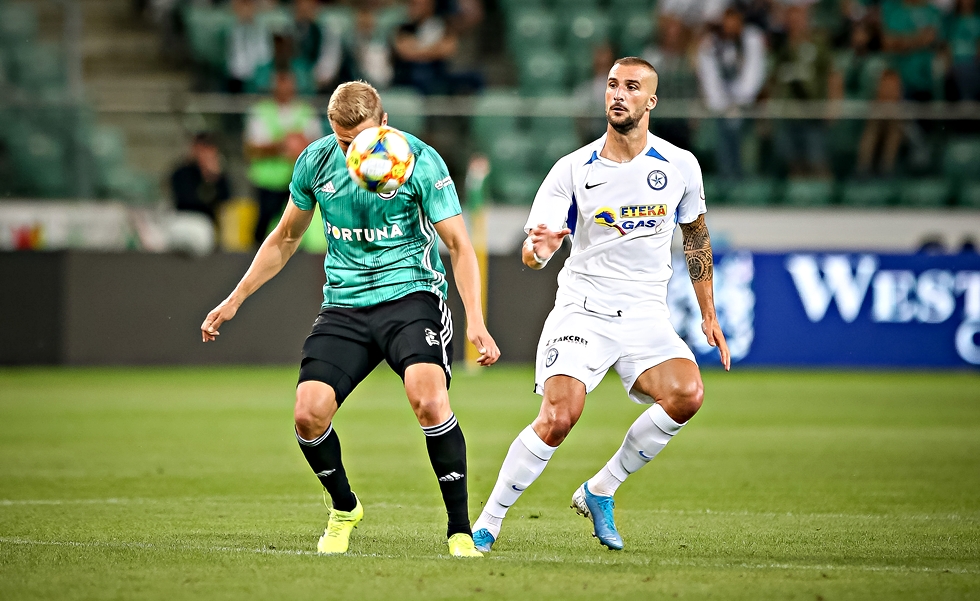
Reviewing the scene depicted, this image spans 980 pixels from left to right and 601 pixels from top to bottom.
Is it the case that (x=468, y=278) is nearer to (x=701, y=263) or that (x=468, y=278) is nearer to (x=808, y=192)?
(x=701, y=263)

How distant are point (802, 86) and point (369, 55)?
18.9 ft

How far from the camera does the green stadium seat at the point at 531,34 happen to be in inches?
806

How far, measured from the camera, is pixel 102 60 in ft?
68.5

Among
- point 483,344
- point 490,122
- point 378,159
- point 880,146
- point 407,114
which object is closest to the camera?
point 483,344

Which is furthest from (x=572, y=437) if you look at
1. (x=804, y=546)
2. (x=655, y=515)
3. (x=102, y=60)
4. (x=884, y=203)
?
(x=102, y=60)

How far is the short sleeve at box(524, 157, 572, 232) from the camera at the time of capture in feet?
20.9

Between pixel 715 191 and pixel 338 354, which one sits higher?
pixel 338 354


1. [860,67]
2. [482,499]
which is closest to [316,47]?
[860,67]

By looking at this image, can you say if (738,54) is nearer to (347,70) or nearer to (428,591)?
(347,70)

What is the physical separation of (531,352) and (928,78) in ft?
21.8

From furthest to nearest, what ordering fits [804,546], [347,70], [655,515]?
[347,70] < [655,515] < [804,546]

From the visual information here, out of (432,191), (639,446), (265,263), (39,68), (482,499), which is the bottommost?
(482,499)

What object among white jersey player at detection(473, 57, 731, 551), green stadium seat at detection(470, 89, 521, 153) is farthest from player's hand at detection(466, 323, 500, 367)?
green stadium seat at detection(470, 89, 521, 153)

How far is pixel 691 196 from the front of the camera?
659 centimetres
